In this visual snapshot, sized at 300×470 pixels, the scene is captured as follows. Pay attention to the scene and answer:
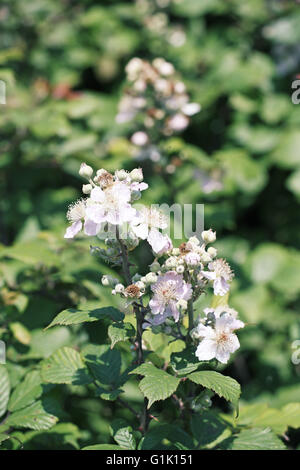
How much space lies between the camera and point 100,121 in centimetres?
365

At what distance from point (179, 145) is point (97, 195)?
1621 millimetres

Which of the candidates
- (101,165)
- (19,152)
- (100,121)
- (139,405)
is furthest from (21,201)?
(139,405)

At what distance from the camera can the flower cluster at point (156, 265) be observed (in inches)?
55.3

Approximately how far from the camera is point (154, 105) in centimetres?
293

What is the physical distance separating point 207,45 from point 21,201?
2024 millimetres

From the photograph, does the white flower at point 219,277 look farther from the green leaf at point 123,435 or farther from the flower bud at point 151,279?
the green leaf at point 123,435

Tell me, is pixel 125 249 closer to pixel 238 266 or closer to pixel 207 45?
pixel 238 266

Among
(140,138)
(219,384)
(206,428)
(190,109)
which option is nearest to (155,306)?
(219,384)

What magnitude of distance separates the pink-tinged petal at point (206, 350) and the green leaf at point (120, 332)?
0.20 m

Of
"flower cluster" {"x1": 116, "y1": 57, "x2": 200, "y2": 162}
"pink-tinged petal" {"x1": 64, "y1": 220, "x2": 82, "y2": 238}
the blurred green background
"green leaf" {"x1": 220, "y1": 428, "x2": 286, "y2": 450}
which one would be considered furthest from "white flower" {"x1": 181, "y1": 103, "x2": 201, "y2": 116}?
"green leaf" {"x1": 220, "y1": 428, "x2": 286, "y2": 450}

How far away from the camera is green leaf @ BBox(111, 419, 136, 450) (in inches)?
59.9

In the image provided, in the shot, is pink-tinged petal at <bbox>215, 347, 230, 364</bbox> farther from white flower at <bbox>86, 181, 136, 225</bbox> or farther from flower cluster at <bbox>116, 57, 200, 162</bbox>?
flower cluster at <bbox>116, 57, 200, 162</bbox>

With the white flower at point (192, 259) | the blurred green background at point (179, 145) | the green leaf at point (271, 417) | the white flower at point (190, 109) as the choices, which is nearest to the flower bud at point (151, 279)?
the white flower at point (192, 259)

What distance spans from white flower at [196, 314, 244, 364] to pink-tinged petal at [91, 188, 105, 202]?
49 centimetres
